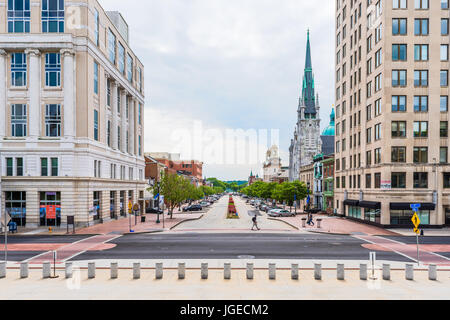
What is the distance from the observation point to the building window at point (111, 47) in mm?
45344

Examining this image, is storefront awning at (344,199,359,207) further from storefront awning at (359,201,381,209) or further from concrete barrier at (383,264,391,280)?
concrete barrier at (383,264,391,280)

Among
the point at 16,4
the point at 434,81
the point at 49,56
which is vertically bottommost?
the point at 434,81

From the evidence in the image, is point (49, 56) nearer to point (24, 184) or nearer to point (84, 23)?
point (84, 23)

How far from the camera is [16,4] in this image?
37.1 m

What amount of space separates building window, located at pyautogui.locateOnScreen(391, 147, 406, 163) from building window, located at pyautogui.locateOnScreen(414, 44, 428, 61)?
34.5 feet

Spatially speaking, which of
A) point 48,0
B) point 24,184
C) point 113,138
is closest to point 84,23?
point 48,0

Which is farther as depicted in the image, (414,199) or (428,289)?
(414,199)

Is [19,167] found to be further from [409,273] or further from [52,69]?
[409,273]

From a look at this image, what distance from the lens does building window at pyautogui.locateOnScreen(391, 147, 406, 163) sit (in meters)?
37.1

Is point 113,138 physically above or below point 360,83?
below

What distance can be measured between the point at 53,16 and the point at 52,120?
1186cm

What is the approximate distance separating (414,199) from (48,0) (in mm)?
47129

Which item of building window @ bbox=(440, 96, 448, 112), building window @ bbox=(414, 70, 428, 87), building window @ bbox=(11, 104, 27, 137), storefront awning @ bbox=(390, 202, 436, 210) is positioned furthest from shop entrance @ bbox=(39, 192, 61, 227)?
building window @ bbox=(440, 96, 448, 112)

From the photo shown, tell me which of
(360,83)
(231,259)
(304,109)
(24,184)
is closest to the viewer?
(231,259)
